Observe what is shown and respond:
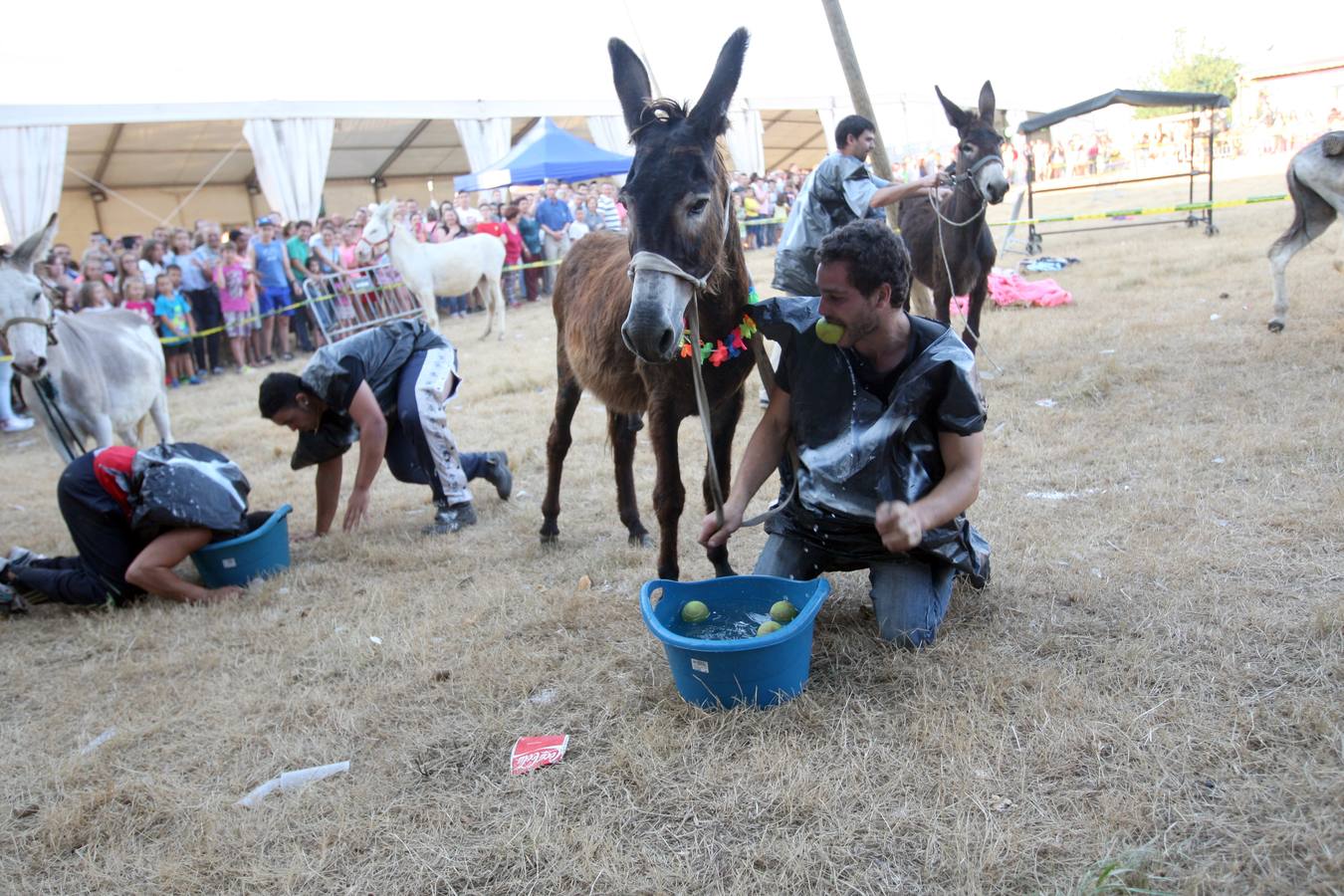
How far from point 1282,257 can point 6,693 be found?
9.15 m

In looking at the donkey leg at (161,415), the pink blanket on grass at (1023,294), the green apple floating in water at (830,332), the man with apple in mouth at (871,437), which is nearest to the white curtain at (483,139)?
the pink blanket on grass at (1023,294)

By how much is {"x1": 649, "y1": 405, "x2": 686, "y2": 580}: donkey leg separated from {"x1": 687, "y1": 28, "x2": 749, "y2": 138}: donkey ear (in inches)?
41.8

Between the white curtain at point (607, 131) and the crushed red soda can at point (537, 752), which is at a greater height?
the white curtain at point (607, 131)

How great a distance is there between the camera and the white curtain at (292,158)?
16531 mm

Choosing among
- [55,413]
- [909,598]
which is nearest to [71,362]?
[55,413]

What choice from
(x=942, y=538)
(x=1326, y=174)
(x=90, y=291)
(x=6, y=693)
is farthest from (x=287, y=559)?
(x=1326, y=174)

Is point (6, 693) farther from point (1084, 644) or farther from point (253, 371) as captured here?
point (253, 371)

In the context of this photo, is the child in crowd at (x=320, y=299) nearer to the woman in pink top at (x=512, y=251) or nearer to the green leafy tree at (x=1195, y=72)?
the woman in pink top at (x=512, y=251)

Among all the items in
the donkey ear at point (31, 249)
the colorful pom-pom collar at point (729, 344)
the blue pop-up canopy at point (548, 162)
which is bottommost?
the colorful pom-pom collar at point (729, 344)

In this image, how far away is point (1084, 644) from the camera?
9.99 feet

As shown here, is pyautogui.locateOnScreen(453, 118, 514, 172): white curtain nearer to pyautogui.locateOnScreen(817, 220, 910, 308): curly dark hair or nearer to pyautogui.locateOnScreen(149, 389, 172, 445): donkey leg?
pyautogui.locateOnScreen(149, 389, 172, 445): donkey leg

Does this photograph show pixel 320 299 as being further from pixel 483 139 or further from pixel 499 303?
pixel 483 139

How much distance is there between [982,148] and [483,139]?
15.3m

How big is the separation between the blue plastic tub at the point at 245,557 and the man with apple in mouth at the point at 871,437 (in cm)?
278
